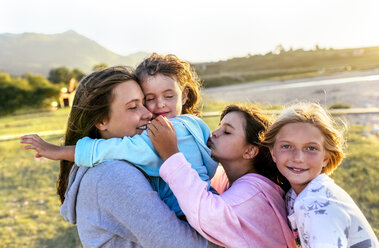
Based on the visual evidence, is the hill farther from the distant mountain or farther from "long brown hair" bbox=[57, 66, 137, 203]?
"long brown hair" bbox=[57, 66, 137, 203]

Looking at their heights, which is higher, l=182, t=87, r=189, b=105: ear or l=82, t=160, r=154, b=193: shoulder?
l=182, t=87, r=189, b=105: ear

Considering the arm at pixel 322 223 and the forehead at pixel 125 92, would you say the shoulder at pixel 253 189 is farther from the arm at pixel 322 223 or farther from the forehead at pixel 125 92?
the forehead at pixel 125 92

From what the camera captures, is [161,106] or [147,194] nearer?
[147,194]

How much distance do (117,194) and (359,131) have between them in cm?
874

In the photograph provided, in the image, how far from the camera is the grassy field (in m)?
4.59

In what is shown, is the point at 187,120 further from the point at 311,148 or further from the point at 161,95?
the point at 311,148

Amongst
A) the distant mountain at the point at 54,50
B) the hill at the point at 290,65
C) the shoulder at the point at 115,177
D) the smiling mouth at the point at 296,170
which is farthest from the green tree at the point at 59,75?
the smiling mouth at the point at 296,170

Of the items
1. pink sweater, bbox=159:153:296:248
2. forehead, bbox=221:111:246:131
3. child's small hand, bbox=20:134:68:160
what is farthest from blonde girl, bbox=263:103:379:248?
child's small hand, bbox=20:134:68:160

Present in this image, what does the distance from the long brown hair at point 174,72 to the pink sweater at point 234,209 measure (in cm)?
78

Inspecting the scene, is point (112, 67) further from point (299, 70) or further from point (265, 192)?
point (299, 70)

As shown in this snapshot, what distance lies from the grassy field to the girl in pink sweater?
6.08 feet

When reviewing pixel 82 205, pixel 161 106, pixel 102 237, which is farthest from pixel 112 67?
pixel 102 237

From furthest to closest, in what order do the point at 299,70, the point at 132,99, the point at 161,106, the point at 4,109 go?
1. the point at 299,70
2. the point at 4,109
3. the point at 161,106
4. the point at 132,99

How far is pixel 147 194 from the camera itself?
153cm
